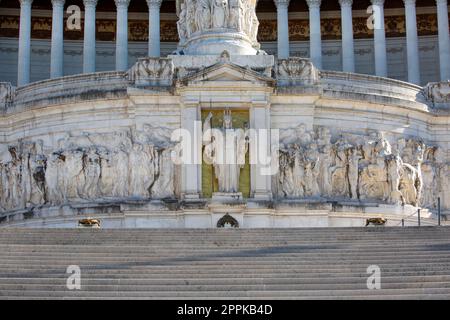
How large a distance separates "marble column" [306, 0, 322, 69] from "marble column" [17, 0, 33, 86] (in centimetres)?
1483

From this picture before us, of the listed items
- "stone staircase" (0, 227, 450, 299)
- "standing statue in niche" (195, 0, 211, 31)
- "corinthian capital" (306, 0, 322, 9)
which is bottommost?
"stone staircase" (0, 227, 450, 299)

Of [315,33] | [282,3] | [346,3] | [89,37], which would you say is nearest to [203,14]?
[315,33]

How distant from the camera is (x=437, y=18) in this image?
54.5m

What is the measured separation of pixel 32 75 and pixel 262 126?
28.9 metres

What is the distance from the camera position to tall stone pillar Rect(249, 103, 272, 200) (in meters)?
29.0

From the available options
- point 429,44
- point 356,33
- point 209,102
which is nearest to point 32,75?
point 356,33

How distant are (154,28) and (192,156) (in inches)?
975

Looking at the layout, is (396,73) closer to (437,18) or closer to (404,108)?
(437,18)

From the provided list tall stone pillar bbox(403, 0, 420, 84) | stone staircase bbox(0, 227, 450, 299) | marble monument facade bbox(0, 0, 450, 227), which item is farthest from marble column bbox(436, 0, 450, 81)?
stone staircase bbox(0, 227, 450, 299)

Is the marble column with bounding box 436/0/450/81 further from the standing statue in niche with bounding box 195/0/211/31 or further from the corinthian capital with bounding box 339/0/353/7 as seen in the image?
the standing statue in niche with bounding box 195/0/211/31

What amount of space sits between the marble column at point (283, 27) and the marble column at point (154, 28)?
6.37m

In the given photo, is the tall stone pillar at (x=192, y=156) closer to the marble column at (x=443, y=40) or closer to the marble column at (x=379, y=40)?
the marble column at (x=379, y=40)

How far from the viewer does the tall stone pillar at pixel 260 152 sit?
95.2 feet

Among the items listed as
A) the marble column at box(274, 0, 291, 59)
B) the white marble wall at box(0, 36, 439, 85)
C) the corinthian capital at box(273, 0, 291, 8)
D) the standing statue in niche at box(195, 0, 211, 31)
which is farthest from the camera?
the white marble wall at box(0, 36, 439, 85)
